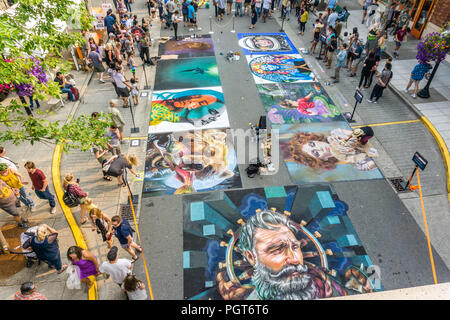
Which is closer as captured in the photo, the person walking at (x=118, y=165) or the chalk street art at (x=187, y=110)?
the person walking at (x=118, y=165)

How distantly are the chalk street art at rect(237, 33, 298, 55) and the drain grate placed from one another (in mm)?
10099

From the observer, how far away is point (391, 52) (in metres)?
16.2

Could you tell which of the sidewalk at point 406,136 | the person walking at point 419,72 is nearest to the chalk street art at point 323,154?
the sidewalk at point 406,136

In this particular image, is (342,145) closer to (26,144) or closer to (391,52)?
(391,52)

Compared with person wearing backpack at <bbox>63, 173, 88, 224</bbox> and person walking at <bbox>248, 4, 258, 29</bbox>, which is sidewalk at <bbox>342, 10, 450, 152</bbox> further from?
person wearing backpack at <bbox>63, 173, 88, 224</bbox>

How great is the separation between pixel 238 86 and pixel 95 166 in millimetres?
7359

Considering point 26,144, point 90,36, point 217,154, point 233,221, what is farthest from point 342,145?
point 90,36

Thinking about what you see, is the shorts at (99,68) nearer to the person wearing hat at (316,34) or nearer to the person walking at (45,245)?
the person walking at (45,245)

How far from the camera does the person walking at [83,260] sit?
595cm

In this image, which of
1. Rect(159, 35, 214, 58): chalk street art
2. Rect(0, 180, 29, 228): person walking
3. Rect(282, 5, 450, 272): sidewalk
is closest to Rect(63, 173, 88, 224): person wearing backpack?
Rect(0, 180, 29, 228): person walking

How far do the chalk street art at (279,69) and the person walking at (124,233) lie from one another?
998 cm

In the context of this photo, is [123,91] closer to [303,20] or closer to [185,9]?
[185,9]

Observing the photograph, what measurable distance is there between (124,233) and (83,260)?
100 cm

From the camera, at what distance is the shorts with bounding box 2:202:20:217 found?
7574 mm
